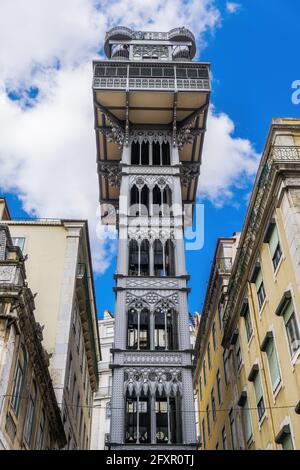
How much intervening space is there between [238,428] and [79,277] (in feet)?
47.8

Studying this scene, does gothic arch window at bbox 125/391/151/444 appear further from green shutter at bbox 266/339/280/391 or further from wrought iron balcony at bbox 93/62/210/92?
wrought iron balcony at bbox 93/62/210/92

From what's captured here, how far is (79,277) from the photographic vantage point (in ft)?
126

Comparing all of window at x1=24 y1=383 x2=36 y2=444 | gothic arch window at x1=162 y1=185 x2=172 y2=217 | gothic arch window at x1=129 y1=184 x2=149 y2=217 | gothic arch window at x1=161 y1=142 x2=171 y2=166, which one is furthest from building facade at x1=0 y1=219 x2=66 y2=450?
gothic arch window at x1=161 y1=142 x2=171 y2=166

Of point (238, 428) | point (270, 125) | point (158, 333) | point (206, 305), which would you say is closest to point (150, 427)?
point (238, 428)

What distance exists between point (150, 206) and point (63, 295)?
12.0 meters

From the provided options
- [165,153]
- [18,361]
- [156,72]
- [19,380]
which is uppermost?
[156,72]

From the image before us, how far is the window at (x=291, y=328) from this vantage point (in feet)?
70.9

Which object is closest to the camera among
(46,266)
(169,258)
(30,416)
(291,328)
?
(291,328)

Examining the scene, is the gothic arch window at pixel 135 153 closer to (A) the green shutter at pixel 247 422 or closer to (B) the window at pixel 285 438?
(A) the green shutter at pixel 247 422

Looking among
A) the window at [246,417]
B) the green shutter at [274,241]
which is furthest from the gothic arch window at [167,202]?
the green shutter at [274,241]

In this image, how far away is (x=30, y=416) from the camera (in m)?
25.2

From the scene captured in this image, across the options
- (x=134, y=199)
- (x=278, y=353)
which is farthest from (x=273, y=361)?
(x=134, y=199)

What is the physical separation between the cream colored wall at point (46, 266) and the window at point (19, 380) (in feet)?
34.6

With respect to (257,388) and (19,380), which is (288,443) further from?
(19,380)
